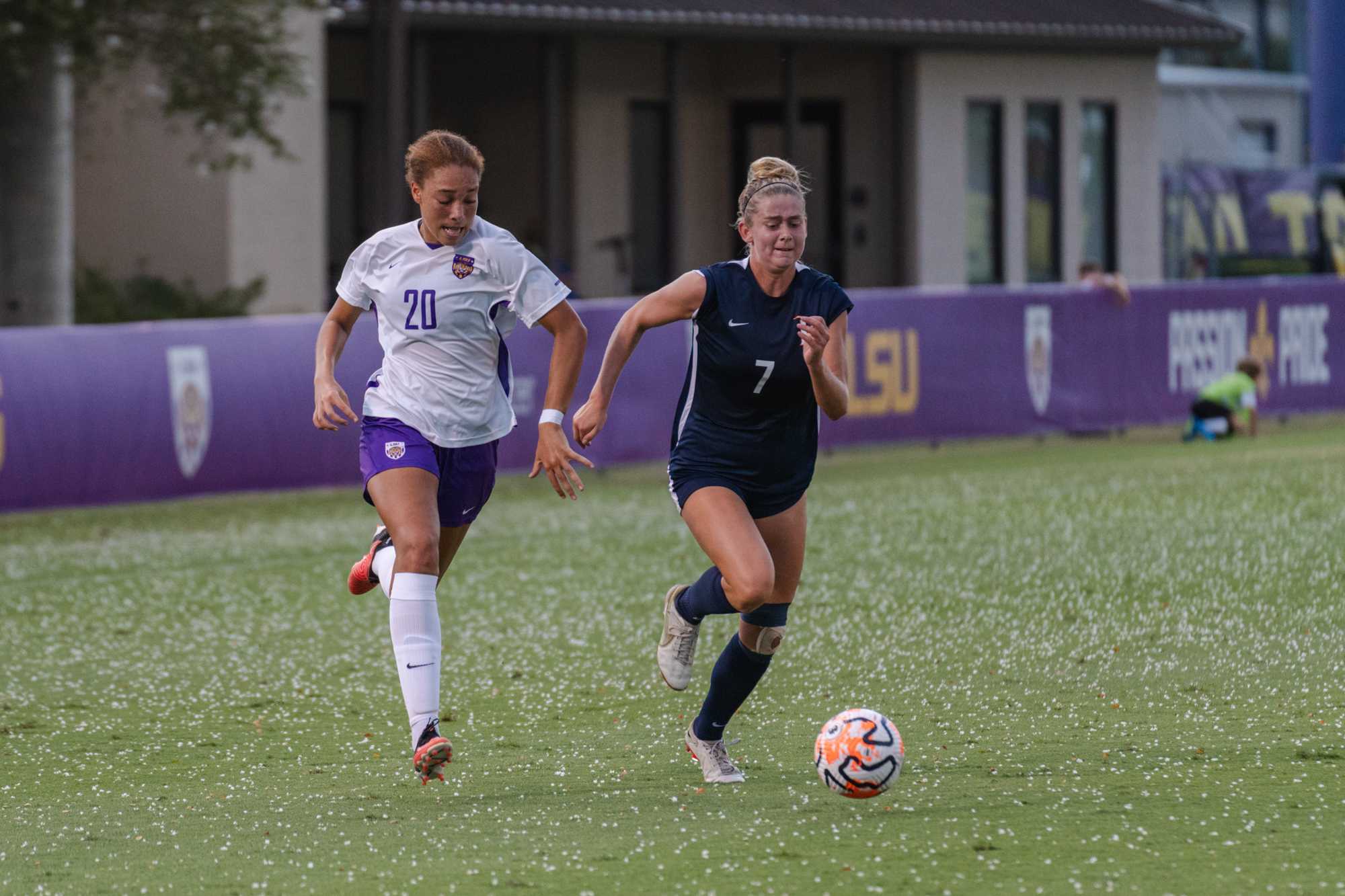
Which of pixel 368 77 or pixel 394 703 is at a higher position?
pixel 368 77

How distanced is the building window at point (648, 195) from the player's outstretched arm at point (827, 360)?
77.2ft

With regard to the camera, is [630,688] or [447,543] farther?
[630,688]

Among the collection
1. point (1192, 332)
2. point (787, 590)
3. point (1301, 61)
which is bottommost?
point (787, 590)

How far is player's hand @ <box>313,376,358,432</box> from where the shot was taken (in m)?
7.11

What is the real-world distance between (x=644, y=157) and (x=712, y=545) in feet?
80.3

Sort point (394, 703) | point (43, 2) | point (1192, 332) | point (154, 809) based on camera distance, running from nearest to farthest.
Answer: point (154, 809) < point (394, 703) < point (43, 2) < point (1192, 332)

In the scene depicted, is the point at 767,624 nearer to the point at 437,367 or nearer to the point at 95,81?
the point at 437,367

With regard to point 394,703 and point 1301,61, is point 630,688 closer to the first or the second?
point 394,703

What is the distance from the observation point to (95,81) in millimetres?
21250

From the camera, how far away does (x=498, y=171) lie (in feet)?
99.6

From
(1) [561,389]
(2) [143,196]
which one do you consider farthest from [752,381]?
(2) [143,196]

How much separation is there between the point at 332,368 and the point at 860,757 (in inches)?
86.4

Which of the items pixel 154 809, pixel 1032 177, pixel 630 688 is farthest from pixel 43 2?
pixel 1032 177

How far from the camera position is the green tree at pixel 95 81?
2016 centimetres
